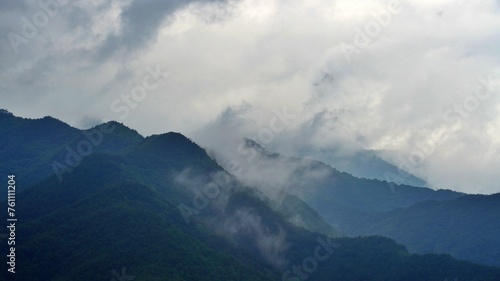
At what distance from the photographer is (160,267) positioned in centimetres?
14350

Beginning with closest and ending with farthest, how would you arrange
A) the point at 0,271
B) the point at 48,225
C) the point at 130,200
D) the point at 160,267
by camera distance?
the point at 0,271
the point at 160,267
the point at 48,225
the point at 130,200

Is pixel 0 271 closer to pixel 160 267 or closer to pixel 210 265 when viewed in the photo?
pixel 160 267

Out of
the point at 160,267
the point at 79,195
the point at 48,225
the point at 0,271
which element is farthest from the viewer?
the point at 79,195

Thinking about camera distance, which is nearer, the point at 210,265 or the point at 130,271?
the point at 130,271

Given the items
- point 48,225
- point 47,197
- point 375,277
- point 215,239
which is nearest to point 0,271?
point 48,225

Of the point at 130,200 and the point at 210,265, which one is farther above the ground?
the point at 130,200

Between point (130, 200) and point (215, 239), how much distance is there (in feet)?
114

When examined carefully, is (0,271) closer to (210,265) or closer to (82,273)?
(82,273)

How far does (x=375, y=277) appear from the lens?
19938 centimetres

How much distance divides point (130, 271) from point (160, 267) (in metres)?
8.46

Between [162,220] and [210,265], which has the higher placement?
[162,220]

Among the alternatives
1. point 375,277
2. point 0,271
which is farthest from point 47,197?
point 375,277

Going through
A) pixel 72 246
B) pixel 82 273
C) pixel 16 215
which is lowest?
pixel 82 273

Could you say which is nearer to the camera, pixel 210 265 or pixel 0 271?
pixel 0 271
